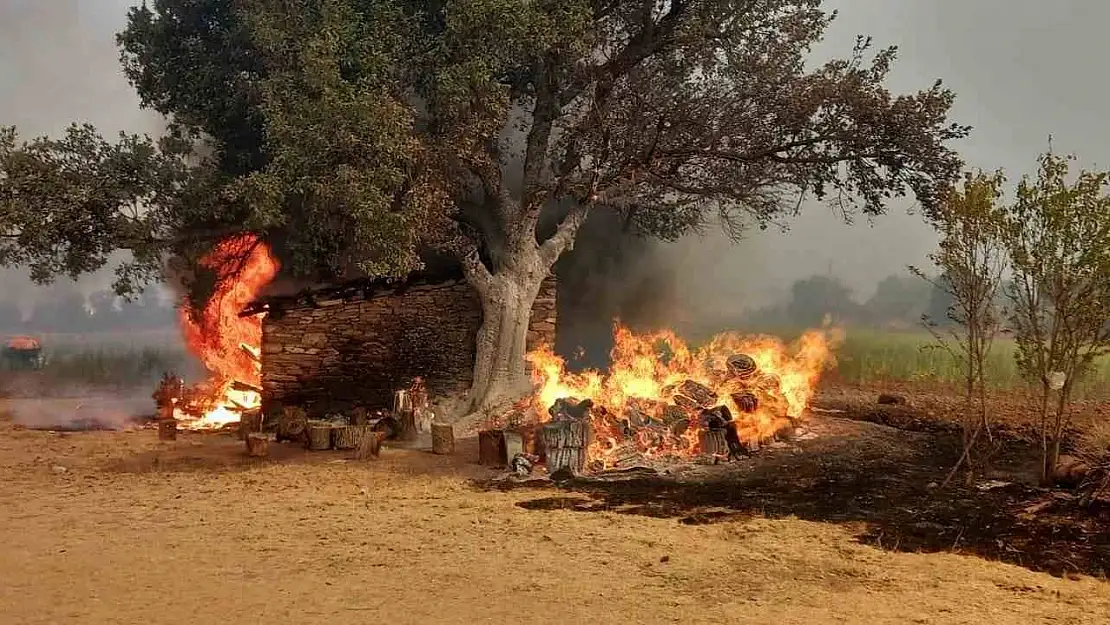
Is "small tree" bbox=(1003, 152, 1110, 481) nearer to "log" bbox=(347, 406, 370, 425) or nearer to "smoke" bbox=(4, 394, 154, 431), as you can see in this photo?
"log" bbox=(347, 406, 370, 425)

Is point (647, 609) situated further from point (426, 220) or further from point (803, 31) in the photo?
point (803, 31)

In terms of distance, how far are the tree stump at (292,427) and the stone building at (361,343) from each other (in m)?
1.76

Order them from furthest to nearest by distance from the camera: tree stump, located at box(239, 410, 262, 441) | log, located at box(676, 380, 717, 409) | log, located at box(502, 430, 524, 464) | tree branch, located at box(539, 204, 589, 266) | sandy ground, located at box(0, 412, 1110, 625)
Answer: tree branch, located at box(539, 204, 589, 266)
tree stump, located at box(239, 410, 262, 441)
log, located at box(676, 380, 717, 409)
log, located at box(502, 430, 524, 464)
sandy ground, located at box(0, 412, 1110, 625)

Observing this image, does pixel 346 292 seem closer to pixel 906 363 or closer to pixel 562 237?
pixel 562 237

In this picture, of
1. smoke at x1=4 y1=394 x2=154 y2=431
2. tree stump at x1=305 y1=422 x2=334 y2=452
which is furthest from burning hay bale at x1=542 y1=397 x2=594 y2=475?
smoke at x1=4 y1=394 x2=154 y2=431

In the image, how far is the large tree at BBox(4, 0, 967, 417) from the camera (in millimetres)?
14695

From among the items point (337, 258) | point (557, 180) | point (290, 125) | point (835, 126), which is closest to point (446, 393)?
point (337, 258)

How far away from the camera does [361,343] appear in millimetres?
17828

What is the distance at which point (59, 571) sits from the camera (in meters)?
7.66

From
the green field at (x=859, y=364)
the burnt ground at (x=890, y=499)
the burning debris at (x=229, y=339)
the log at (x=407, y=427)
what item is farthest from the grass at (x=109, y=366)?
the burnt ground at (x=890, y=499)

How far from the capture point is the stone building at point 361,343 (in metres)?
17.6

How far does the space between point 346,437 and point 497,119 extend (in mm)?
6622

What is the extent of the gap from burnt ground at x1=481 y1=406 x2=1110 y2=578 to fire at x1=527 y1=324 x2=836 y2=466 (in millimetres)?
1042

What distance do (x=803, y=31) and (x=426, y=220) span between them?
10054 millimetres
